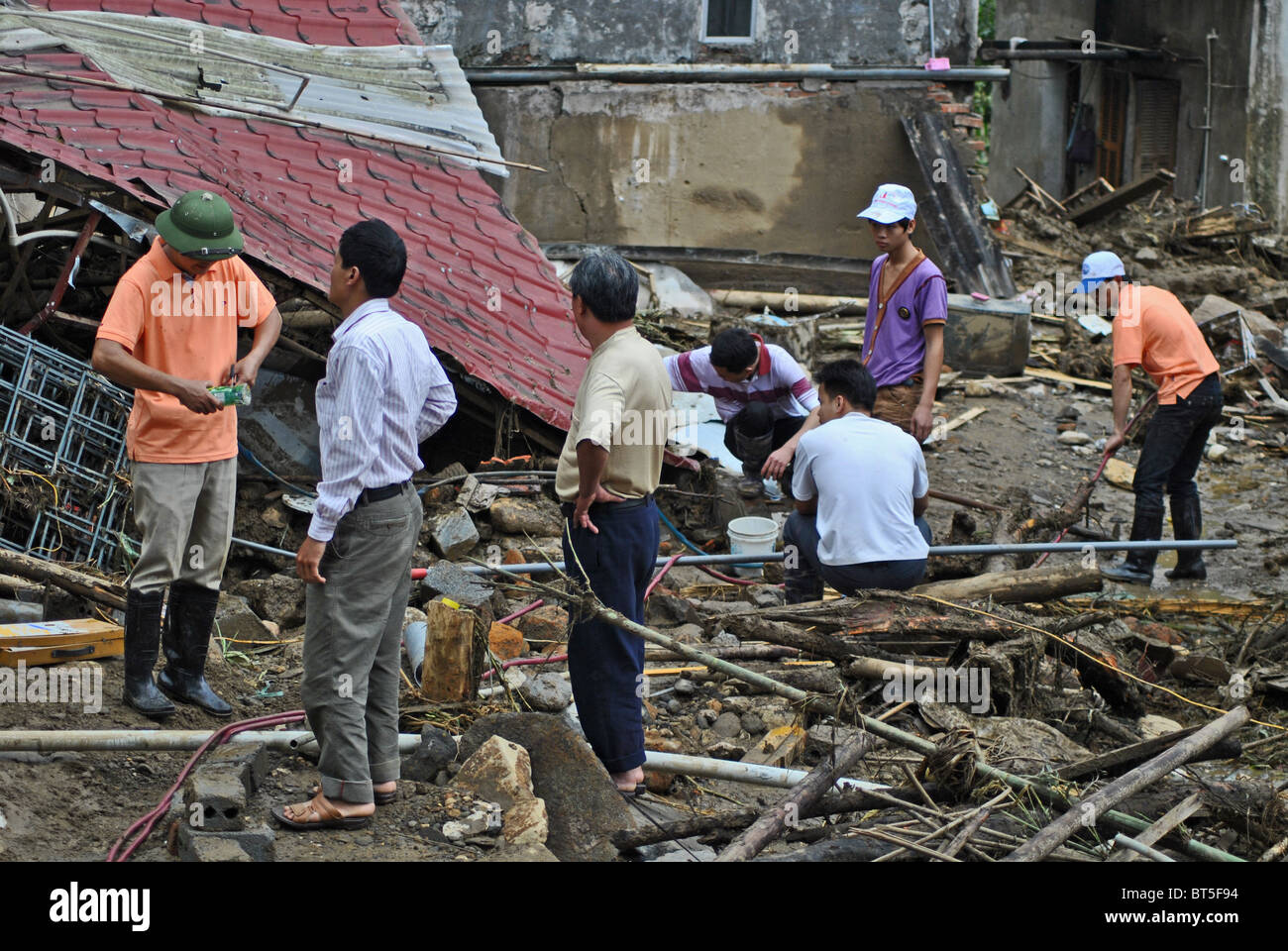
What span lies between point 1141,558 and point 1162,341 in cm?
125

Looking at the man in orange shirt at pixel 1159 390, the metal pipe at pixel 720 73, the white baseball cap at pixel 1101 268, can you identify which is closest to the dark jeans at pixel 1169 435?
the man in orange shirt at pixel 1159 390

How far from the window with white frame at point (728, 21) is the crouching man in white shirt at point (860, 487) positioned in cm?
980

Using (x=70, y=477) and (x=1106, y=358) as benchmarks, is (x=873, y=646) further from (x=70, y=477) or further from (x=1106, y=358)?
(x=1106, y=358)

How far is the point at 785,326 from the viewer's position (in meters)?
12.6

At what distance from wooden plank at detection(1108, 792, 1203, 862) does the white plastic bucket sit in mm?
3566

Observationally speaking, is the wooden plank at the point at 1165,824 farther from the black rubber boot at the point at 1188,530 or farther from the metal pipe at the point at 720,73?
the metal pipe at the point at 720,73

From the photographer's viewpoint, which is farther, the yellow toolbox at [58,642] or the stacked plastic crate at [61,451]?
the stacked plastic crate at [61,451]

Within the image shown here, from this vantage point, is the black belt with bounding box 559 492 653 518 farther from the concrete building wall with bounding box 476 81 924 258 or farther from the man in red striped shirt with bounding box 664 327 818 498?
the concrete building wall with bounding box 476 81 924 258

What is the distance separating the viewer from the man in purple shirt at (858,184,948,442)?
272 inches

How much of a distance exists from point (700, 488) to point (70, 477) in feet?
11.5

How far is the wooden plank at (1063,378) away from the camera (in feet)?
40.6

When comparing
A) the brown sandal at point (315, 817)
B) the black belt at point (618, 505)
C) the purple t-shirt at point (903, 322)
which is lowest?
the brown sandal at point (315, 817)

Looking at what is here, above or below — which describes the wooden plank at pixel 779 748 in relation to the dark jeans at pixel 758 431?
below

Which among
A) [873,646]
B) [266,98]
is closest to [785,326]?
[266,98]
